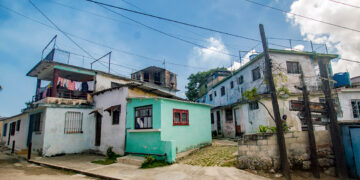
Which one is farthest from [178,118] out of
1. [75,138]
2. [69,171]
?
[75,138]

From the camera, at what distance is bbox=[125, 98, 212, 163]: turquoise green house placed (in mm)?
9555

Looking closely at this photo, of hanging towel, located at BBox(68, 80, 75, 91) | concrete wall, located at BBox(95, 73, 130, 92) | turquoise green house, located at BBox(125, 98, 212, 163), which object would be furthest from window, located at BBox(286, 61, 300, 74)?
hanging towel, located at BBox(68, 80, 75, 91)

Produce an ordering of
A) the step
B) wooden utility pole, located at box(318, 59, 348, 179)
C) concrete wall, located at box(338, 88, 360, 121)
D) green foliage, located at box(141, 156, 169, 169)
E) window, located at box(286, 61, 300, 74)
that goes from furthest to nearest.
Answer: window, located at box(286, 61, 300, 74) → concrete wall, located at box(338, 88, 360, 121) → the step → green foliage, located at box(141, 156, 169, 169) → wooden utility pole, located at box(318, 59, 348, 179)

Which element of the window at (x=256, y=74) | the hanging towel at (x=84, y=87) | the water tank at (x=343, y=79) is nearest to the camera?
the hanging towel at (x=84, y=87)

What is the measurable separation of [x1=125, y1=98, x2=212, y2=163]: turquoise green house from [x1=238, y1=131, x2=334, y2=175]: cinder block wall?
344 cm

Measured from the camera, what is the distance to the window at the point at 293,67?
16.3 meters

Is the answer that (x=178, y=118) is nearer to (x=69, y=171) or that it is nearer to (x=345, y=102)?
(x=69, y=171)

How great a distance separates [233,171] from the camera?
7.08m

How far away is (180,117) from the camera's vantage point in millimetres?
11078

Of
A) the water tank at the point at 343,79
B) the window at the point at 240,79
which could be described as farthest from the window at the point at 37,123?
the water tank at the point at 343,79

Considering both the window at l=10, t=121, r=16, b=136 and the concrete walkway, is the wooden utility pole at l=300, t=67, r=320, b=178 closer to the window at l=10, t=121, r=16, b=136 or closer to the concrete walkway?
the concrete walkway

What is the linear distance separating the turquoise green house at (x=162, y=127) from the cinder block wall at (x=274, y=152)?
3.44 metres

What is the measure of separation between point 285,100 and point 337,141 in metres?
7.81

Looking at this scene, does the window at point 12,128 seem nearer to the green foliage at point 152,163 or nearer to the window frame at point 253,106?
the green foliage at point 152,163
